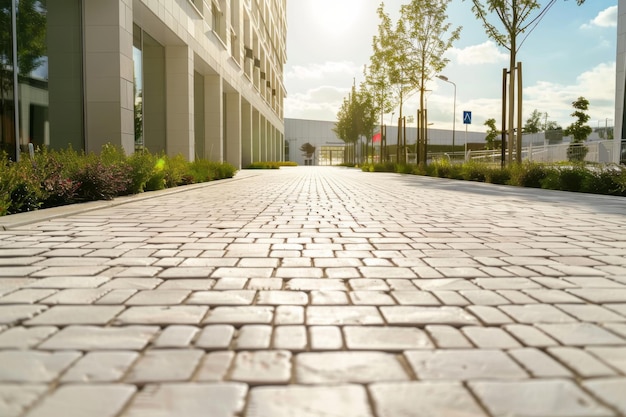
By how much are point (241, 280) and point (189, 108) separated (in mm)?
17410

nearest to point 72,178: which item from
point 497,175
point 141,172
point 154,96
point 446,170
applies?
point 141,172

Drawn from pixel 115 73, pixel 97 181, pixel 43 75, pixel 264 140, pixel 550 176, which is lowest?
pixel 97 181

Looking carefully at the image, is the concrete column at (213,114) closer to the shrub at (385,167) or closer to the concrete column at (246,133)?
the concrete column at (246,133)

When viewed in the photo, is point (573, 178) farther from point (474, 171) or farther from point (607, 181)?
point (474, 171)

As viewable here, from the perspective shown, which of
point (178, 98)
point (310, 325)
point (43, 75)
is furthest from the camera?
point (178, 98)

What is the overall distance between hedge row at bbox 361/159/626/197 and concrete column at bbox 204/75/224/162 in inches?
451

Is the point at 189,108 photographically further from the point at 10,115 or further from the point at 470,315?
the point at 470,315

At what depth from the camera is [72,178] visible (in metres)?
8.42

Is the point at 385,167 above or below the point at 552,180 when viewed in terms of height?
above

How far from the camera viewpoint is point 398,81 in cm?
2727

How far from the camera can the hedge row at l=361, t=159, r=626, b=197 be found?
1158 centimetres

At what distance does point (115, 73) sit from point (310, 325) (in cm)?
1224

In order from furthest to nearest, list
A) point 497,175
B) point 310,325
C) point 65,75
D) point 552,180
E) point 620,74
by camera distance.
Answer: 1. point 620,74
2. point 497,175
3. point 552,180
4. point 65,75
5. point 310,325

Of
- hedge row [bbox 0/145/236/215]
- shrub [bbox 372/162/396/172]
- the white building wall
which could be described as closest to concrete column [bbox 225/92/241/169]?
the white building wall
